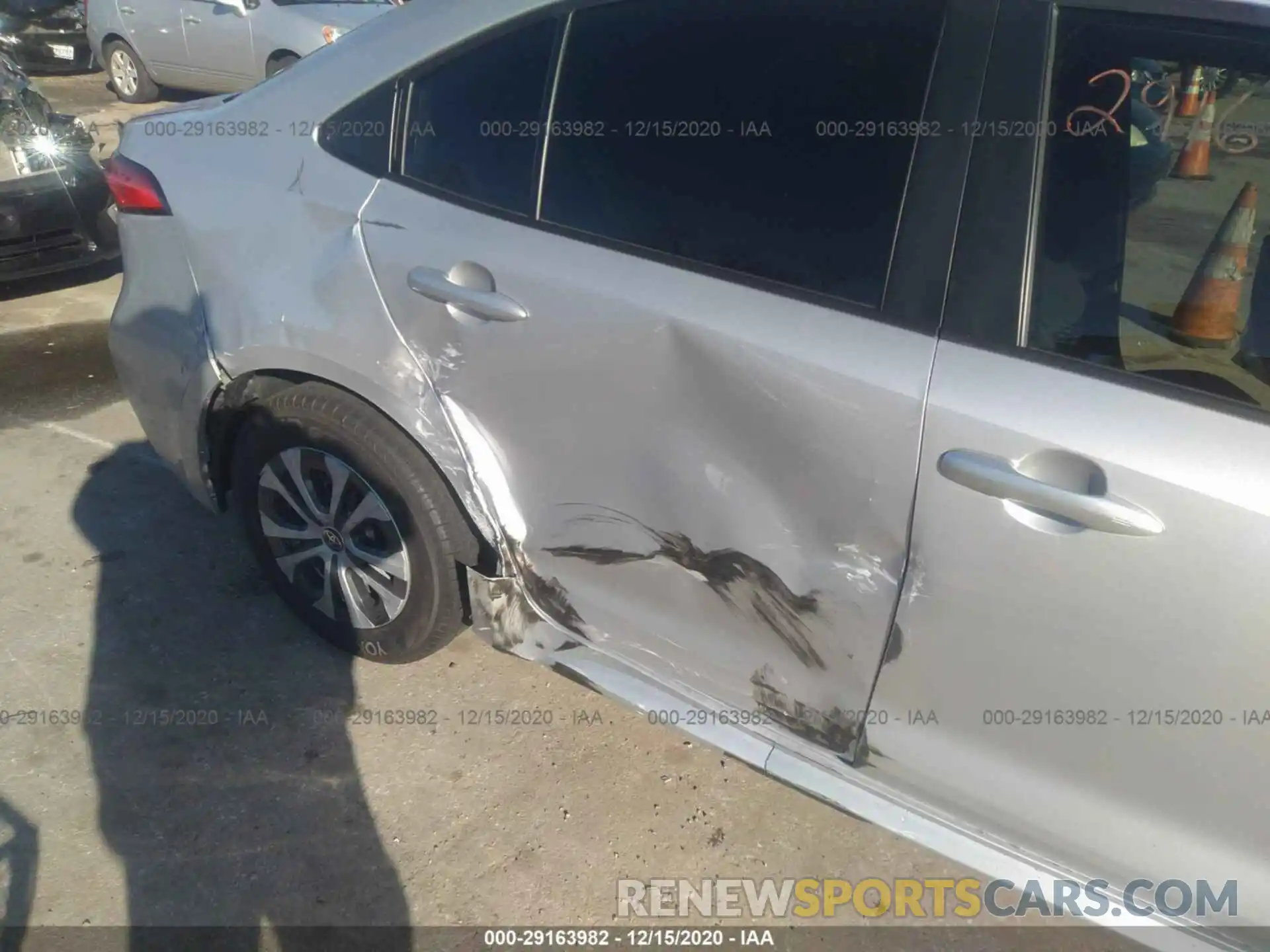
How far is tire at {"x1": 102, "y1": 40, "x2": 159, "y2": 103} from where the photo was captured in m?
9.79

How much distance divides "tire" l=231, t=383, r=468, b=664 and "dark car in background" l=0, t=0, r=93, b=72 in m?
10.2

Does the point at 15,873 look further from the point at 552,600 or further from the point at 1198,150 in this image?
the point at 1198,150

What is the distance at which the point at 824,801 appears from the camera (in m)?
1.93

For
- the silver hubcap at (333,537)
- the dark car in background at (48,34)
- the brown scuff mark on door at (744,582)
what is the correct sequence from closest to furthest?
1. the brown scuff mark on door at (744,582)
2. the silver hubcap at (333,537)
3. the dark car in background at (48,34)

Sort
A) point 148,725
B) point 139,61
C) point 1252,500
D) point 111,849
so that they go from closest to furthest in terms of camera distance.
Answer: point 1252,500 < point 111,849 < point 148,725 < point 139,61

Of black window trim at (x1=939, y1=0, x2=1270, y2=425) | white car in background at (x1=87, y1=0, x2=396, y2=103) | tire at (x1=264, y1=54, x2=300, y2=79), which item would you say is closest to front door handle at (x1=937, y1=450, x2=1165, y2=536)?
black window trim at (x1=939, y1=0, x2=1270, y2=425)

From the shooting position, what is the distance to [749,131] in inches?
72.0

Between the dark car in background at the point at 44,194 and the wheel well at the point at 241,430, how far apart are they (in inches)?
122

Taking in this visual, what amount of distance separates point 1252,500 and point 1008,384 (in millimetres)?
374

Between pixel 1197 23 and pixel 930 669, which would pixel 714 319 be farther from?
pixel 1197 23

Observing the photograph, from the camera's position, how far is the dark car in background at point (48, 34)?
10.4 metres

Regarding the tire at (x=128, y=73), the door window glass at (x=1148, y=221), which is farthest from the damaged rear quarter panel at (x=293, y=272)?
the tire at (x=128, y=73)

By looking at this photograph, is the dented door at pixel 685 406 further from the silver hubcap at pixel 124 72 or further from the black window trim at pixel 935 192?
the silver hubcap at pixel 124 72

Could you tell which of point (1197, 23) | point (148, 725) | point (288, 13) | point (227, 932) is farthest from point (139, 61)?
point (1197, 23)
